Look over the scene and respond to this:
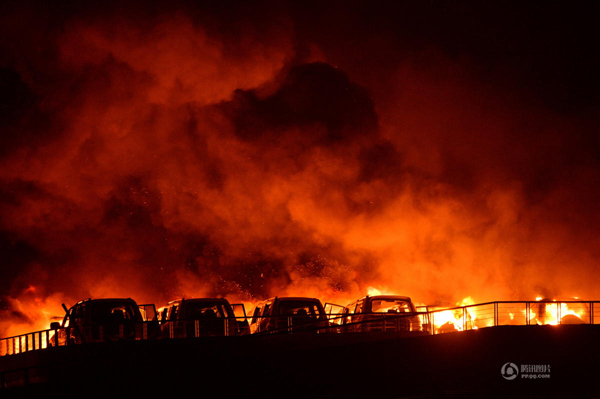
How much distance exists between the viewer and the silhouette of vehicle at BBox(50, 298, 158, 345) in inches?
719

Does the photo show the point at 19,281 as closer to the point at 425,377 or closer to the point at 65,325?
the point at 65,325

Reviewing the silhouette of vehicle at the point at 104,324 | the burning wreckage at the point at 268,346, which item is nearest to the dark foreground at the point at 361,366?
the burning wreckage at the point at 268,346

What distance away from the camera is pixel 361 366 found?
16.7 meters

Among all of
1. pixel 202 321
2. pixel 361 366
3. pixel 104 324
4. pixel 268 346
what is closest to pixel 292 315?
pixel 268 346

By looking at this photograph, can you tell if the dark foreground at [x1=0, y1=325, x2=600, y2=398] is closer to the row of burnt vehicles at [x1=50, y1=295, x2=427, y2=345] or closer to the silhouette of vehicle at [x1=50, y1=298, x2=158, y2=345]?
the silhouette of vehicle at [x1=50, y1=298, x2=158, y2=345]

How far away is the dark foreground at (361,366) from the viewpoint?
15977mm

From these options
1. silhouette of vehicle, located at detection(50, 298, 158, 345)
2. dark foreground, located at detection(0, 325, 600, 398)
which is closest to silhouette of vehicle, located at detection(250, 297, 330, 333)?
dark foreground, located at detection(0, 325, 600, 398)

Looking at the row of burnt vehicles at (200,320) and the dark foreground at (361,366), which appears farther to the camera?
the row of burnt vehicles at (200,320)

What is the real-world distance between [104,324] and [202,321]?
272 centimetres

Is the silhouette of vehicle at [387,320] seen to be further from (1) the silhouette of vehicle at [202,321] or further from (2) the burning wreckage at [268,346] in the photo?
(1) the silhouette of vehicle at [202,321]

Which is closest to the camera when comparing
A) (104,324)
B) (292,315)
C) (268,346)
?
(104,324)

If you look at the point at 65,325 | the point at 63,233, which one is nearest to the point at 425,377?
the point at 65,325

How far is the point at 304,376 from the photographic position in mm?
16344

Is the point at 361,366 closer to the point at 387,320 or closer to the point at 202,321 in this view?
the point at 387,320
